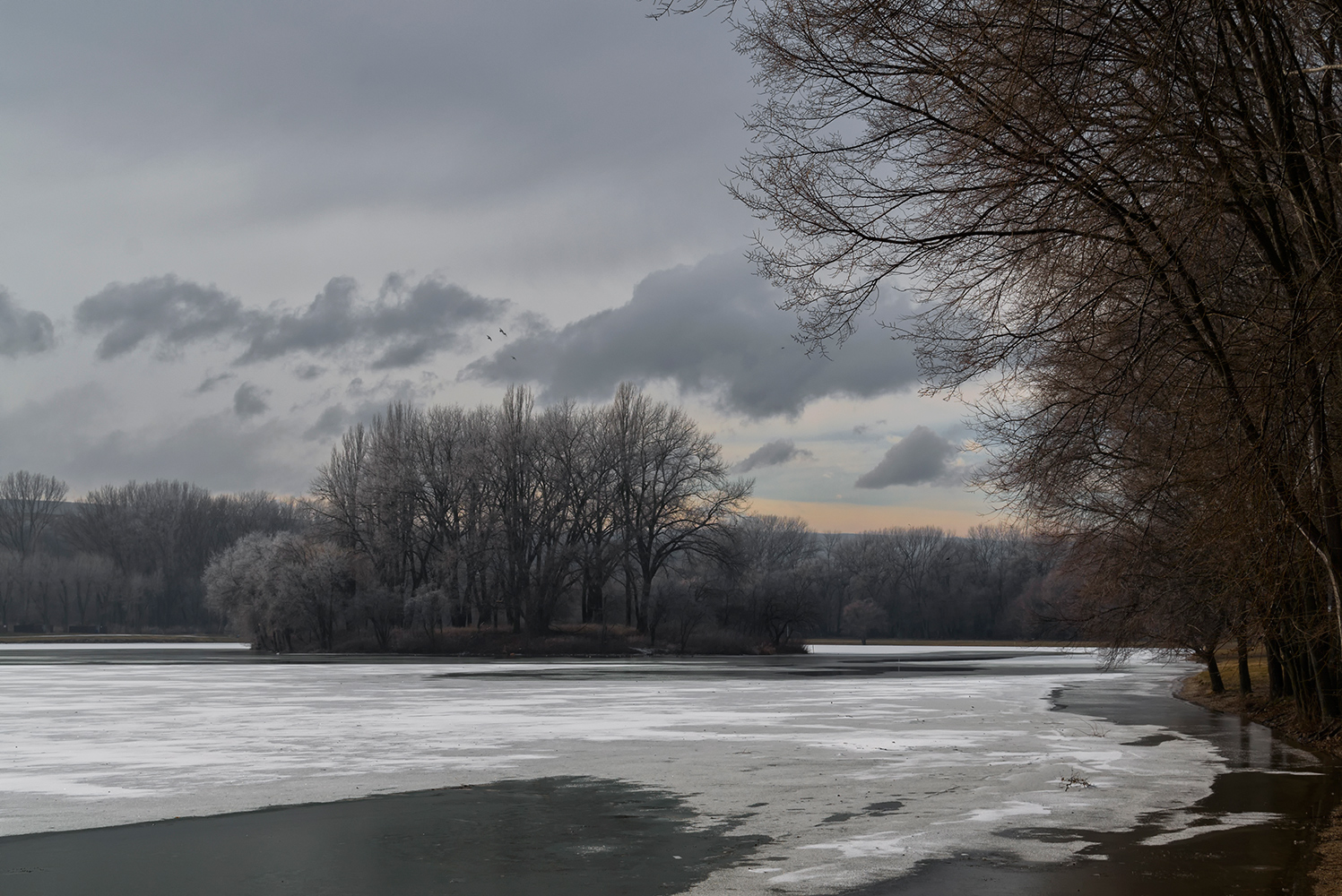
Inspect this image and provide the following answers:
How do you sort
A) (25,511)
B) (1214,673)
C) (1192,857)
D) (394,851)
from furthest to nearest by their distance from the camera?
(25,511) < (1214,673) < (394,851) < (1192,857)

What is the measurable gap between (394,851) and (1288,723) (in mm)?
17980

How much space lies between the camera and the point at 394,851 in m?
9.14

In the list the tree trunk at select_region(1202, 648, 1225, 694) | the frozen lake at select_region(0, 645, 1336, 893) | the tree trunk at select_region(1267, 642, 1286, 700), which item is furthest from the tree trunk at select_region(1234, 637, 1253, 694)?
the frozen lake at select_region(0, 645, 1336, 893)

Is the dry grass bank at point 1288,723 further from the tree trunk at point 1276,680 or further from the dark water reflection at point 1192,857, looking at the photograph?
the tree trunk at point 1276,680

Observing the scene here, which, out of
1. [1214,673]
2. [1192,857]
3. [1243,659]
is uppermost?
[1243,659]

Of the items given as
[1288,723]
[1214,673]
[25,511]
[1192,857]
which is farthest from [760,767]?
[25,511]

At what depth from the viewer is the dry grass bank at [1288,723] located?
840 centimetres

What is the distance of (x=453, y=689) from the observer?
3009 cm

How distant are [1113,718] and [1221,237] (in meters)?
12.1

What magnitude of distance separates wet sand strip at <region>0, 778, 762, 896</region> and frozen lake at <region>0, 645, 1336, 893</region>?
158 millimetres

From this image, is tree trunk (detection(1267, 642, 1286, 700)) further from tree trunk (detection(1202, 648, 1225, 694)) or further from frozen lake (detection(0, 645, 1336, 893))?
frozen lake (detection(0, 645, 1336, 893))

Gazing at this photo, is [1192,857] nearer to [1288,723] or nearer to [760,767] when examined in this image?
[760,767]

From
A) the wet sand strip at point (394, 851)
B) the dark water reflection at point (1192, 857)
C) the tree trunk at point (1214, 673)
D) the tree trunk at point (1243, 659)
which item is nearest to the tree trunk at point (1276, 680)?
the tree trunk at point (1243, 659)

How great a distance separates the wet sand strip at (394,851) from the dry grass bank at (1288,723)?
4.24 meters
